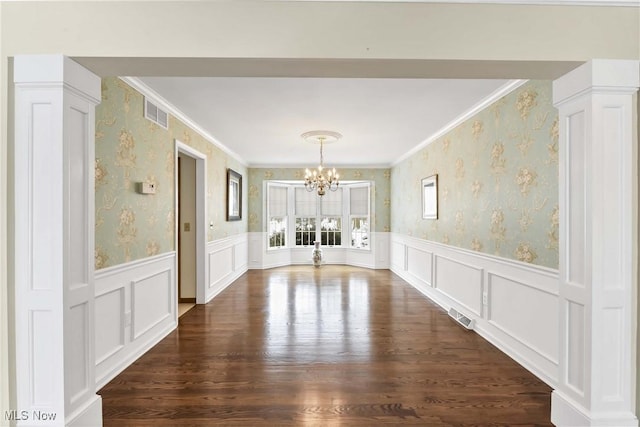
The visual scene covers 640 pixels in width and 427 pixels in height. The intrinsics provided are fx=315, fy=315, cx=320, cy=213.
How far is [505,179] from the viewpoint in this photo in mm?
2992

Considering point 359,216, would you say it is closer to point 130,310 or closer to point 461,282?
point 461,282

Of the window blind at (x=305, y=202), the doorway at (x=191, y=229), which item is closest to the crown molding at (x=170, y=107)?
the doorway at (x=191, y=229)

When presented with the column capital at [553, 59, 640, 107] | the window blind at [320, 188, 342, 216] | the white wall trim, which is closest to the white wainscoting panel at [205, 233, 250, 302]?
the white wall trim

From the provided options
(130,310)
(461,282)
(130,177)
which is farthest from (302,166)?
(130,310)

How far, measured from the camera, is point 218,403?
2180mm

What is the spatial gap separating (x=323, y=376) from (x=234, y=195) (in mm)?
4356

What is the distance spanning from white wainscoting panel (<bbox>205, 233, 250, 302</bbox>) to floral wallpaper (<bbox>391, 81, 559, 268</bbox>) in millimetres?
3443

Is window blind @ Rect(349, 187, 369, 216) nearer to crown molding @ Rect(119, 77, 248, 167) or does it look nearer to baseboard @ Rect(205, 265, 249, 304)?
baseboard @ Rect(205, 265, 249, 304)

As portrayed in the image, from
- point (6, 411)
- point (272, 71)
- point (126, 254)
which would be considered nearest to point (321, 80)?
Answer: point (272, 71)

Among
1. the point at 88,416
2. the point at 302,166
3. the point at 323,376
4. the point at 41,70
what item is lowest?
the point at 323,376

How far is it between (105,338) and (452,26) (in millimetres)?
3200

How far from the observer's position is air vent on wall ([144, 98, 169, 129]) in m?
3.04

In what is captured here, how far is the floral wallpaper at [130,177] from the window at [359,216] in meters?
4.70

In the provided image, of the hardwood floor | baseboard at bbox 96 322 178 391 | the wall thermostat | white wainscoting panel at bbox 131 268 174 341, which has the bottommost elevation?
the hardwood floor
